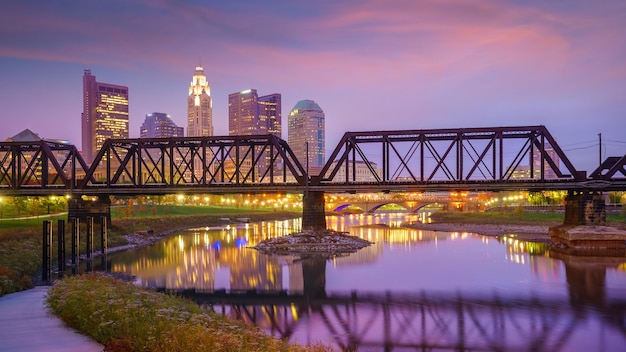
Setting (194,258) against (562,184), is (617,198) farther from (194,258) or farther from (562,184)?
(194,258)

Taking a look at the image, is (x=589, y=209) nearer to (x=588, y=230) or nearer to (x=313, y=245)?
(x=588, y=230)

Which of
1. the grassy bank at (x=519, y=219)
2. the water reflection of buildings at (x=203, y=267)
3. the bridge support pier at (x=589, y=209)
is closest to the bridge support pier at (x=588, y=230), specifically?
the bridge support pier at (x=589, y=209)

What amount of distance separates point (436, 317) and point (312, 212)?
40295mm

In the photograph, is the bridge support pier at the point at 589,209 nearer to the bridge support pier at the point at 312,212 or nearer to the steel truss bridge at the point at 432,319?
the bridge support pier at the point at 312,212

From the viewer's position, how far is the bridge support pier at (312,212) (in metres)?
67.7

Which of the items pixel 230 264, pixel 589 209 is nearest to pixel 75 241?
pixel 230 264

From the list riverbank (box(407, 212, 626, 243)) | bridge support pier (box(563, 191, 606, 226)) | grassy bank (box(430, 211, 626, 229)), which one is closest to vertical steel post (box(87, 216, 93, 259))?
bridge support pier (box(563, 191, 606, 226))

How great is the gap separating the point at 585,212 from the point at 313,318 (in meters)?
45.8

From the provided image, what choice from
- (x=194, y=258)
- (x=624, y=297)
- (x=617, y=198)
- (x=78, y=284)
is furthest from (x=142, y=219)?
(x=617, y=198)

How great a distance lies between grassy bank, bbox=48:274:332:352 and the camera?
15.3 metres

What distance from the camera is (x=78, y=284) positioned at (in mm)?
25625

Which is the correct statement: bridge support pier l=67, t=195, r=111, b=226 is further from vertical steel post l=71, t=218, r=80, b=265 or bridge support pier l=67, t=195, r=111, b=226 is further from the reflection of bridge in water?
the reflection of bridge in water

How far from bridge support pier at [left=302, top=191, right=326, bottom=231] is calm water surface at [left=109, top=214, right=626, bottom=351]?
27.4 ft

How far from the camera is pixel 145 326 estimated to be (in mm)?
16641
